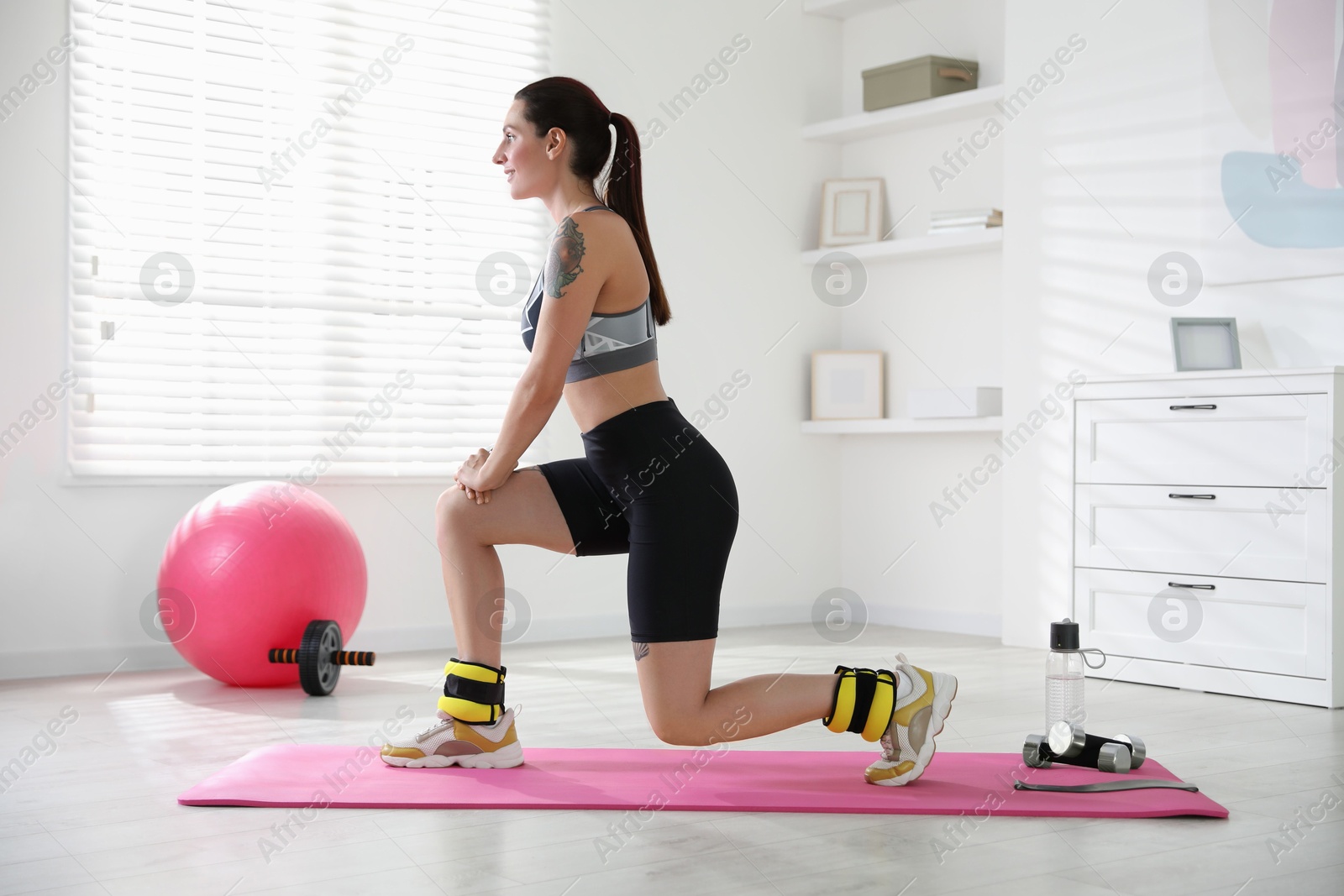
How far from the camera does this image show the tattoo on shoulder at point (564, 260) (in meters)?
2.35

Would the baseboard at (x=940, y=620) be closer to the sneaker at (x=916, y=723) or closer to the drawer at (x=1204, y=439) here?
the drawer at (x=1204, y=439)

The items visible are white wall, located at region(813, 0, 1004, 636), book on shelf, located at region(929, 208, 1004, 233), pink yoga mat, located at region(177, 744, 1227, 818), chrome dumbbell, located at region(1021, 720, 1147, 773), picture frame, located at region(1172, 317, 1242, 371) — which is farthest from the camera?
white wall, located at region(813, 0, 1004, 636)

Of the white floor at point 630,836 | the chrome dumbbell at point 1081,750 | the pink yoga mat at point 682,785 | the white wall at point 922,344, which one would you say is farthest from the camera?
the white wall at point 922,344

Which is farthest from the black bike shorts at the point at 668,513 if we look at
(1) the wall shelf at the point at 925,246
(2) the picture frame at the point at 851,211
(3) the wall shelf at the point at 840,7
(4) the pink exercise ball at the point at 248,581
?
(3) the wall shelf at the point at 840,7

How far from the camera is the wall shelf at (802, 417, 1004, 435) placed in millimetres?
4816

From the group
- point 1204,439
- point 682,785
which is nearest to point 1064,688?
point 682,785

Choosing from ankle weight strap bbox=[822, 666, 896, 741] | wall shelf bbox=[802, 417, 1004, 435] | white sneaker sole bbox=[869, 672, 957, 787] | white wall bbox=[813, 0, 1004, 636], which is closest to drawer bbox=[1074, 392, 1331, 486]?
wall shelf bbox=[802, 417, 1004, 435]

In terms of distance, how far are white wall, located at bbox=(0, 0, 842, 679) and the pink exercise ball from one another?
56 centimetres

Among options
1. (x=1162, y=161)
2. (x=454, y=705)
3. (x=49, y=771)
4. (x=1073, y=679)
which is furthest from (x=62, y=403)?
(x=1162, y=161)

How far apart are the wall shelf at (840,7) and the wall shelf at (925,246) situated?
1.02 m

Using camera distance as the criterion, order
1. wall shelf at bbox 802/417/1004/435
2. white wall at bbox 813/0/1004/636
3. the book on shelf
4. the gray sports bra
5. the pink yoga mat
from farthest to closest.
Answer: white wall at bbox 813/0/1004/636 → the book on shelf → wall shelf at bbox 802/417/1004/435 → the gray sports bra → the pink yoga mat

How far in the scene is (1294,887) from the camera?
1.85 meters

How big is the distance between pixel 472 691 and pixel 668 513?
1.80 feet

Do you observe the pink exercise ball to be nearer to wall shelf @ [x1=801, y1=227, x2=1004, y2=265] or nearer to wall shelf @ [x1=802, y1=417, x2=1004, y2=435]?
wall shelf @ [x1=802, y1=417, x2=1004, y2=435]
